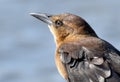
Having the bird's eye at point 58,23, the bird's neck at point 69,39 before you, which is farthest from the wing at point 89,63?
the bird's eye at point 58,23

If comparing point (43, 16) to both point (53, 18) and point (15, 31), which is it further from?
point (15, 31)

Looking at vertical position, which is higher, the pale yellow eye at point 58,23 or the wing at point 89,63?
the pale yellow eye at point 58,23

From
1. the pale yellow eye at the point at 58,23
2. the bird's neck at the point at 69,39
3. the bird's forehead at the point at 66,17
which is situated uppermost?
the bird's forehead at the point at 66,17

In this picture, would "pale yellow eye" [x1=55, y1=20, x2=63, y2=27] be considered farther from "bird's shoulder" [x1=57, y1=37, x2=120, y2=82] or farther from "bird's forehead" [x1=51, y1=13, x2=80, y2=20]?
"bird's shoulder" [x1=57, y1=37, x2=120, y2=82]

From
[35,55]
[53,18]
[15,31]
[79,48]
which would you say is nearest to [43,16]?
[53,18]

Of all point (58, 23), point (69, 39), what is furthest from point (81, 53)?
point (58, 23)

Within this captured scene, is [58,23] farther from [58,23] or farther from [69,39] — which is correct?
[69,39]

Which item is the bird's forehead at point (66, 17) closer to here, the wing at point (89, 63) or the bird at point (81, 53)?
the bird at point (81, 53)
